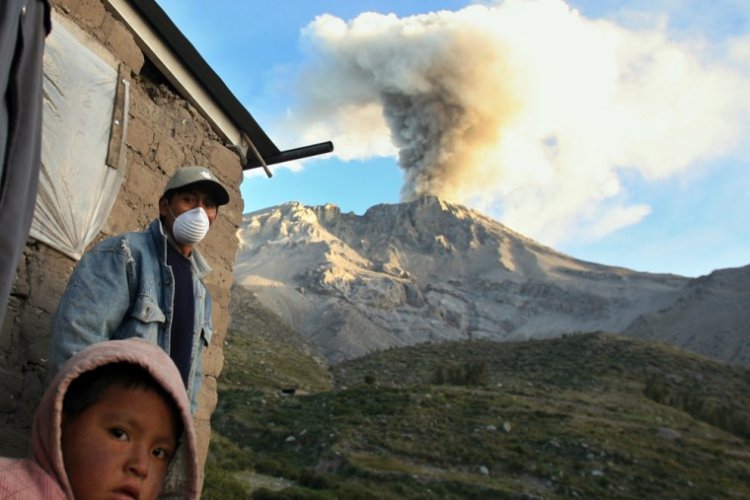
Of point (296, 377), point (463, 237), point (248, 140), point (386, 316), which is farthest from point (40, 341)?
point (463, 237)

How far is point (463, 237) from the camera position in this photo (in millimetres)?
57094

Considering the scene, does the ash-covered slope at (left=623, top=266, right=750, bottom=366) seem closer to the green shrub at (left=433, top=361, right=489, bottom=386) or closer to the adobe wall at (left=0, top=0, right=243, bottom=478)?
the green shrub at (left=433, top=361, right=489, bottom=386)

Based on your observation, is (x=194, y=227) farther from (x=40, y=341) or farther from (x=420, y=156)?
(x=420, y=156)

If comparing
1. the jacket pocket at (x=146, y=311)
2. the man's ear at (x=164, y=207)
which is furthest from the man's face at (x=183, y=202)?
the jacket pocket at (x=146, y=311)

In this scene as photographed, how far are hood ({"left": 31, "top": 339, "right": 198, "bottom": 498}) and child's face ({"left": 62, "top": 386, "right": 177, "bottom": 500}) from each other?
33mm

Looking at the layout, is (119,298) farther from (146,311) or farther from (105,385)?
(105,385)

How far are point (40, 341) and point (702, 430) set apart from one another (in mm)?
13529

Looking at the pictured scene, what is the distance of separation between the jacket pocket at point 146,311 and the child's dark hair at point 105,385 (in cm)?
71

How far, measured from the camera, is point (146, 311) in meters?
1.94

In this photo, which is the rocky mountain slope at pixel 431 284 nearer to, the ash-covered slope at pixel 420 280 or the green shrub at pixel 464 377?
the ash-covered slope at pixel 420 280

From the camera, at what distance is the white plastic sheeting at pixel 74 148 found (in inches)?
94.2

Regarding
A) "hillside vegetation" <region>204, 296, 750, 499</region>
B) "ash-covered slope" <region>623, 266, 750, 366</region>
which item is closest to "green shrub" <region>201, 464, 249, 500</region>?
"hillside vegetation" <region>204, 296, 750, 499</region>

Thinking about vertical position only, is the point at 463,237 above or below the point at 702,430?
above

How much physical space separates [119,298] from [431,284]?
46.1 meters
